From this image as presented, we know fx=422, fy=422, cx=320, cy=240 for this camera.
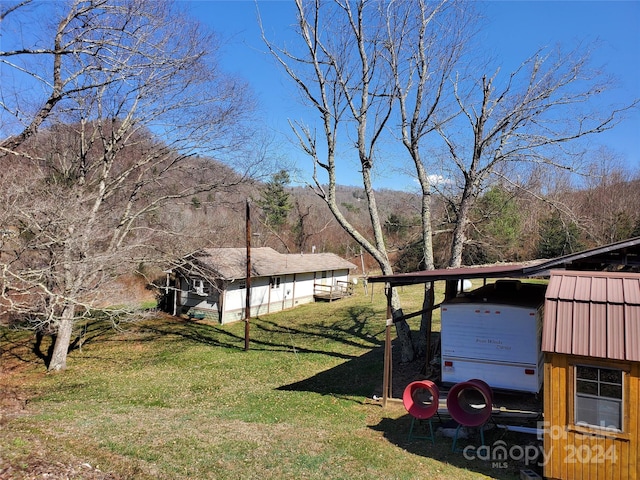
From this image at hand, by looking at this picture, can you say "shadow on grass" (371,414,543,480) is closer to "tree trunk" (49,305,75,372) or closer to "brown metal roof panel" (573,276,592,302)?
"brown metal roof panel" (573,276,592,302)

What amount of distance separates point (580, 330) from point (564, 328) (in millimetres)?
209

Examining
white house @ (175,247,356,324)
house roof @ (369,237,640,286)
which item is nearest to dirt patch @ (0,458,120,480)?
house roof @ (369,237,640,286)

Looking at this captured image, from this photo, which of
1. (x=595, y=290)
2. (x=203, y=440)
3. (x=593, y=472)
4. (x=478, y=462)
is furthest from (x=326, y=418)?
(x=595, y=290)

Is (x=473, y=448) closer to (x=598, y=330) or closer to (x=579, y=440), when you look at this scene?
(x=579, y=440)

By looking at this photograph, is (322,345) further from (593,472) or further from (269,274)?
(593,472)

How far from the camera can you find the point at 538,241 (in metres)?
34.5

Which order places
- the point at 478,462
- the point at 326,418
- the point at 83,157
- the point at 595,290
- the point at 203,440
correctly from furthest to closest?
1. the point at 83,157
2. the point at 326,418
3. the point at 203,440
4. the point at 478,462
5. the point at 595,290

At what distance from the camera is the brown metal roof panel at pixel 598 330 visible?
6.11 metres

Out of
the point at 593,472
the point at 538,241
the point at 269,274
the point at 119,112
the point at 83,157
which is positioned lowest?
the point at 593,472

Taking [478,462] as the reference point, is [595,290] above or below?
above

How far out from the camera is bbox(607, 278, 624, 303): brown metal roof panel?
20.9 feet

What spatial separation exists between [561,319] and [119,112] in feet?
58.7

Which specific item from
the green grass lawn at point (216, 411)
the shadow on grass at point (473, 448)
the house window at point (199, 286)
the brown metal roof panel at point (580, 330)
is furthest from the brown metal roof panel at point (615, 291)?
the house window at point (199, 286)

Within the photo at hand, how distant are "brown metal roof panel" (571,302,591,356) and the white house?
17.9m
